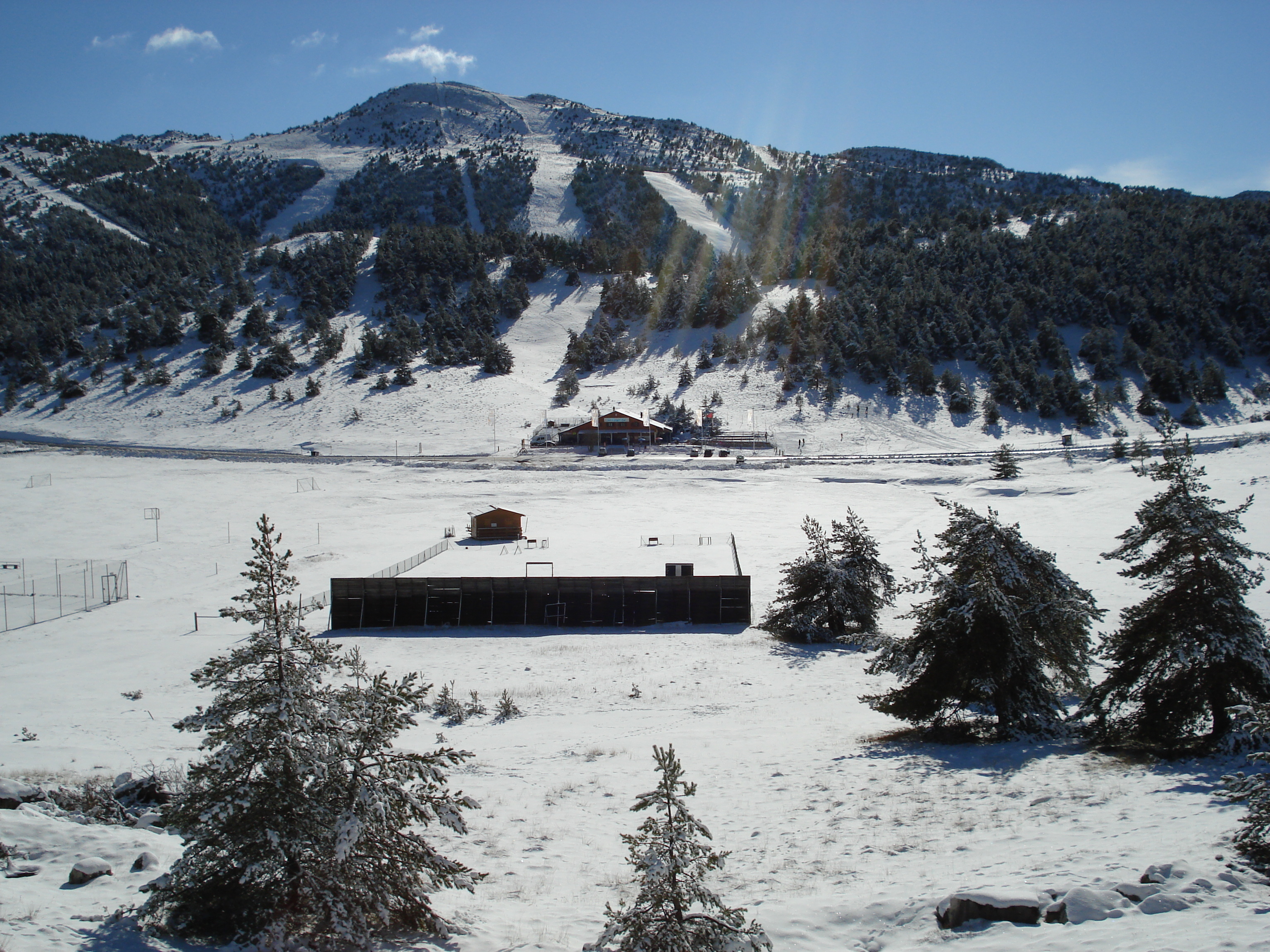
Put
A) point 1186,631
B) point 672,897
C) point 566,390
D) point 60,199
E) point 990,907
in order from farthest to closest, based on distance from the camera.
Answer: point 60,199
point 566,390
point 1186,631
point 990,907
point 672,897

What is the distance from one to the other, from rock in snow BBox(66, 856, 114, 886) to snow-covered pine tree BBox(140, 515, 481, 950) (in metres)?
1.30

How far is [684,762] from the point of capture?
15109 millimetres

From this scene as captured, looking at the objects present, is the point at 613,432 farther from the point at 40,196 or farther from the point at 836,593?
the point at 40,196

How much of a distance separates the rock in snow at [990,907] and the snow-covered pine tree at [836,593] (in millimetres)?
16943

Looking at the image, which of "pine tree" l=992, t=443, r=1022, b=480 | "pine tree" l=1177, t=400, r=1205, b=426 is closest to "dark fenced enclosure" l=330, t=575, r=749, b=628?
"pine tree" l=992, t=443, r=1022, b=480

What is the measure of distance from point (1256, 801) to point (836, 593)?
16756 millimetres

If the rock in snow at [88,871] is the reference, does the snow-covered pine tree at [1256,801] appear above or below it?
above

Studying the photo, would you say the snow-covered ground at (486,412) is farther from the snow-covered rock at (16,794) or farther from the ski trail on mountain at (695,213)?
the ski trail on mountain at (695,213)

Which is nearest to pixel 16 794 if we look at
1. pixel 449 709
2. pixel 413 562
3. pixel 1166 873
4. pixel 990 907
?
pixel 449 709

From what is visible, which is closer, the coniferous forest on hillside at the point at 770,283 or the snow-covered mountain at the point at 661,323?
the snow-covered mountain at the point at 661,323

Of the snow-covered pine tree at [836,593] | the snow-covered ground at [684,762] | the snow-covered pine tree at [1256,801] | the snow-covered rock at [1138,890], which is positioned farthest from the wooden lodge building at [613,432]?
the snow-covered rock at [1138,890]

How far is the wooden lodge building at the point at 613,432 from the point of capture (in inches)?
3061

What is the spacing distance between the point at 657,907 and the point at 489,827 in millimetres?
6936

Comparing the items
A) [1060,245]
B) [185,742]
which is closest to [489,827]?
[185,742]
